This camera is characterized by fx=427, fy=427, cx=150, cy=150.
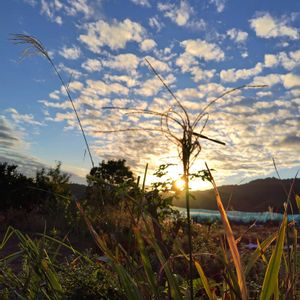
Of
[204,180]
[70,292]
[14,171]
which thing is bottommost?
[70,292]

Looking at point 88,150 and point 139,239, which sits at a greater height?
point 88,150

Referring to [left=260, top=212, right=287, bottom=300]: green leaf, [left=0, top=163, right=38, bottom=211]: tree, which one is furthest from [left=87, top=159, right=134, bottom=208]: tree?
[left=0, top=163, right=38, bottom=211]: tree

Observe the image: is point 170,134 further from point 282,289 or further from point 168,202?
point 168,202

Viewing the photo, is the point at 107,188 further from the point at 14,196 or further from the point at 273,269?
the point at 14,196

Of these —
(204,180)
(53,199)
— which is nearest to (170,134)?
(204,180)

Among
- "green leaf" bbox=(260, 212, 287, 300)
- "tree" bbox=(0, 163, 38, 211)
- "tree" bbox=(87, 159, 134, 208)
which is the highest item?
"tree" bbox=(0, 163, 38, 211)

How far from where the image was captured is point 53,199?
559 inches

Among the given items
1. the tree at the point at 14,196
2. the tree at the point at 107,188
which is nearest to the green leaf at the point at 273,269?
the tree at the point at 107,188

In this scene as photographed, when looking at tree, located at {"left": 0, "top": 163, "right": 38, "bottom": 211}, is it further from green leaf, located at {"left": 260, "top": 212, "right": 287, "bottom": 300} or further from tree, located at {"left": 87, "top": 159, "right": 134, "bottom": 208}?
green leaf, located at {"left": 260, "top": 212, "right": 287, "bottom": 300}

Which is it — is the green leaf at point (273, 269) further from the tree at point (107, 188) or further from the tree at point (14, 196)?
the tree at point (14, 196)

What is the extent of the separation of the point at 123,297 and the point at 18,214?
11705 mm

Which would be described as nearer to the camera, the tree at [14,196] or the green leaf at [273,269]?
the green leaf at [273,269]

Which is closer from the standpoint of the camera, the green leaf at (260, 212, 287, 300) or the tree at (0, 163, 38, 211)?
the green leaf at (260, 212, 287, 300)

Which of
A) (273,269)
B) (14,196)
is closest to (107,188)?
(273,269)
